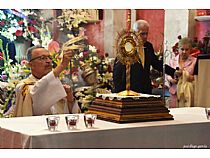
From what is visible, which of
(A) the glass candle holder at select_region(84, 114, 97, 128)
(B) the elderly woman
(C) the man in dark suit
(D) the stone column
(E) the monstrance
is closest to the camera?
(A) the glass candle holder at select_region(84, 114, 97, 128)

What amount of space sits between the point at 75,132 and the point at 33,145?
0.56ft

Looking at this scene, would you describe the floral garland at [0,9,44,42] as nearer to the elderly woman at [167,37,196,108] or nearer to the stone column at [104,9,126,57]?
the stone column at [104,9,126,57]

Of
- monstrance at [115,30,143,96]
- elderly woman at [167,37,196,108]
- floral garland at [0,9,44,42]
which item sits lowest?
elderly woman at [167,37,196,108]

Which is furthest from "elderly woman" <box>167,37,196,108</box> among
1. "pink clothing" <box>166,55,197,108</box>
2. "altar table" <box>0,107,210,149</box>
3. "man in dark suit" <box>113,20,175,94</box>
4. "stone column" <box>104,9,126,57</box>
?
"altar table" <box>0,107,210,149</box>

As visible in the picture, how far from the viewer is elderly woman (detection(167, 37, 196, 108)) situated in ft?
14.7

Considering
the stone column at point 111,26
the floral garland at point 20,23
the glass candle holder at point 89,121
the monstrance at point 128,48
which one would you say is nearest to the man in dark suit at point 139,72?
the stone column at point 111,26

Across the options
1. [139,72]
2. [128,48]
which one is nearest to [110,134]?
[128,48]

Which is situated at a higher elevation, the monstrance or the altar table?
the monstrance

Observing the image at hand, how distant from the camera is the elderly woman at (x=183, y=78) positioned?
176 inches

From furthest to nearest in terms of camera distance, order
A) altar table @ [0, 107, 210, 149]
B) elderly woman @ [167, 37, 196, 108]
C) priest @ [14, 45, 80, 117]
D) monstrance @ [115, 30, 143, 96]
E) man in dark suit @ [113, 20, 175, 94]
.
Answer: elderly woman @ [167, 37, 196, 108] → man in dark suit @ [113, 20, 175, 94] → priest @ [14, 45, 80, 117] → monstrance @ [115, 30, 143, 96] → altar table @ [0, 107, 210, 149]

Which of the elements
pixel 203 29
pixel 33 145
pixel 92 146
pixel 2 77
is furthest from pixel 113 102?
pixel 203 29

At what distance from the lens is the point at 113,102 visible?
215 centimetres

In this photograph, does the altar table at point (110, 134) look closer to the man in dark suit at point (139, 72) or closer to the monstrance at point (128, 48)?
the monstrance at point (128, 48)

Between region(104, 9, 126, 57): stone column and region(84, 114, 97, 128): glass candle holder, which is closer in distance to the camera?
region(84, 114, 97, 128): glass candle holder
